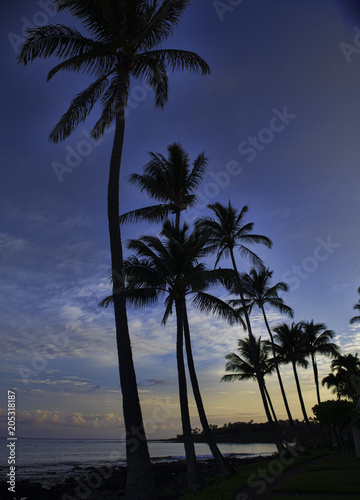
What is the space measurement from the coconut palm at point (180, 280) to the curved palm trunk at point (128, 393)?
5360mm

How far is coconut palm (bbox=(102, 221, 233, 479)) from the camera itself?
14266mm

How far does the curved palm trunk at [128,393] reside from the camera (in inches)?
266

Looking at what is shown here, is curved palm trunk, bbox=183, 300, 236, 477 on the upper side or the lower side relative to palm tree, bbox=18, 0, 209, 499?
lower

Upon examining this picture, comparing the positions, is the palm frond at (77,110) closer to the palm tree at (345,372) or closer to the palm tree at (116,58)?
the palm tree at (116,58)

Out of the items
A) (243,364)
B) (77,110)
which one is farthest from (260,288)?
(77,110)

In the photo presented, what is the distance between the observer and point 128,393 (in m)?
7.48

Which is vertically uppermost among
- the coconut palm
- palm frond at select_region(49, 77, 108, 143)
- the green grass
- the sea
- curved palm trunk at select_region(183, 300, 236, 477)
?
palm frond at select_region(49, 77, 108, 143)

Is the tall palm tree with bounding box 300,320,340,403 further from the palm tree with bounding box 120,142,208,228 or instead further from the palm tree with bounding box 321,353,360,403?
the palm tree with bounding box 120,142,208,228

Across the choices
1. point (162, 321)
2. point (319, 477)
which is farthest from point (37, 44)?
point (319, 477)

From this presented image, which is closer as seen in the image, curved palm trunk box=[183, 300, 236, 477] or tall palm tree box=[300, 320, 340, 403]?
curved palm trunk box=[183, 300, 236, 477]

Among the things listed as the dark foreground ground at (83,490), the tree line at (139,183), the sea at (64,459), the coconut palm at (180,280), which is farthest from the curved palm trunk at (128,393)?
the sea at (64,459)

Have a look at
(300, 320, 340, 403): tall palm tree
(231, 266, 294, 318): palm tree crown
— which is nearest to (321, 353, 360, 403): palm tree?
(300, 320, 340, 403): tall palm tree

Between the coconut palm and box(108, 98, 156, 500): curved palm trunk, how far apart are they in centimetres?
536

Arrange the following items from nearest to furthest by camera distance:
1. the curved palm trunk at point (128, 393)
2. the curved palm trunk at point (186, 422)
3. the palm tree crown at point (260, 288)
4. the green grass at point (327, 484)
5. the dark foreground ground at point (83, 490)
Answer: the curved palm trunk at point (128, 393) → the green grass at point (327, 484) → the curved palm trunk at point (186, 422) → the dark foreground ground at point (83, 490) → the palm tree crown at point (260, 288)
